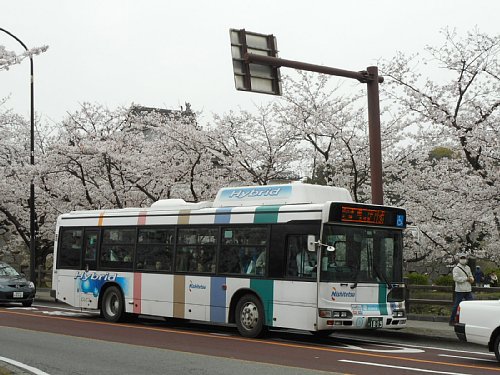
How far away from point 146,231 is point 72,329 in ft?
9.89

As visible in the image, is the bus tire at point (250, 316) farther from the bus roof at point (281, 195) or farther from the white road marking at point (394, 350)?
the bus roof at point (281, 195)

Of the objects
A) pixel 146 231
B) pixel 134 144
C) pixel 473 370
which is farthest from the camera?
pixel 134 144

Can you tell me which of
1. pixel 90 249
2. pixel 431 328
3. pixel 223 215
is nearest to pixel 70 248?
pixel 90 249

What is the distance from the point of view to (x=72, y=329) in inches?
655

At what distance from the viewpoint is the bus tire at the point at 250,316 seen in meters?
15.3

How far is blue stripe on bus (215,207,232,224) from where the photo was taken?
16.3 meters

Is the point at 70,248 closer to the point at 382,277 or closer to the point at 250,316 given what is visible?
the point at 250,316

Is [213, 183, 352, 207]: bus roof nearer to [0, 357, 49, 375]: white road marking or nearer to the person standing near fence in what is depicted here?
the person standing near fence

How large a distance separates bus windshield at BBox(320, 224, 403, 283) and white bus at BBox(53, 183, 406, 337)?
0.8 inches

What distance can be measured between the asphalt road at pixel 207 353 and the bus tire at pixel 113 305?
96 cm

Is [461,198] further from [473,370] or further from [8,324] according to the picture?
[8,324]

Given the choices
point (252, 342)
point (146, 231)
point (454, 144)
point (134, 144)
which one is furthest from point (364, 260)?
point (134, 144)

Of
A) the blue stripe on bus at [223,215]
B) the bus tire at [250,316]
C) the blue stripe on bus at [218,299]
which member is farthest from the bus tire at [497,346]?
the blue stripe on bus at [223,215]

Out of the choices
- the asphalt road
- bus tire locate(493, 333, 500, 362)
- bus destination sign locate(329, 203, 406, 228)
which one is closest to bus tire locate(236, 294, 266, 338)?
the asphalt road
